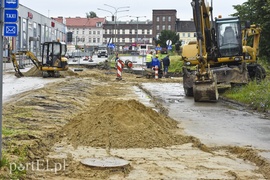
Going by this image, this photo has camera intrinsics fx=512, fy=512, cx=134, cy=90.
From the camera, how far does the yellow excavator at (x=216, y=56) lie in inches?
832

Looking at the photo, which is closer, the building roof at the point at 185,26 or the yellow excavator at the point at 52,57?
the yellow excavator at the point at 52,57

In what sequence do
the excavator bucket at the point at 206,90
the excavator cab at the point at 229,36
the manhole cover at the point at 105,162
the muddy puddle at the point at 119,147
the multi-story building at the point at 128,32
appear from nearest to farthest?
the muddy puddle at the point at 119,147
the manhole cover at the point at 105,162
the excavator bucket at the point at 206,90
the excavator cab at the point at 229,36
the multi-story building at the point at 128,32

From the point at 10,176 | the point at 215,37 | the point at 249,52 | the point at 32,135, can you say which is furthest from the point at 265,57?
the point at 10,176

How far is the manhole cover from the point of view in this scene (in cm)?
819

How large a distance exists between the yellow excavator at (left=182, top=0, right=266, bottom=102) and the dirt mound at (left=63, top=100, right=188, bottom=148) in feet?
29.5

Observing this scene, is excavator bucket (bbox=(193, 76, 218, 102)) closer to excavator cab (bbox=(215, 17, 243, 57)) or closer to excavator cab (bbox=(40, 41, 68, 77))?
excavator cab (bbox=(215, 17, 243, 57))

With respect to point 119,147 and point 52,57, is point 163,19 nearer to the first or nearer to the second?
point 52,57

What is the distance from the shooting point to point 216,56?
24328 mm

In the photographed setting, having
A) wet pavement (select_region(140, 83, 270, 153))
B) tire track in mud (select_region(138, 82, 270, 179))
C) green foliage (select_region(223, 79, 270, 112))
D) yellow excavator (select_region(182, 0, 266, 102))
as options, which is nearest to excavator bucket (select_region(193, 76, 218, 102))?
yellow excavator (select_region(182, 0, 266, 102))

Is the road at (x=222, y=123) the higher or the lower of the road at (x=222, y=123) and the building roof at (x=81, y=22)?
the lower

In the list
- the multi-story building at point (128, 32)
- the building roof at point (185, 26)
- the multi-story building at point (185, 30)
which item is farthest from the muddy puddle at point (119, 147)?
the multi-story building at point (128, 32)

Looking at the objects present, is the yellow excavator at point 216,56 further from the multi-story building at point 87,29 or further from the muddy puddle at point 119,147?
the multi-story building at point 87,29

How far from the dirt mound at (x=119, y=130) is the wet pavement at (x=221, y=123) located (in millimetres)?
1043

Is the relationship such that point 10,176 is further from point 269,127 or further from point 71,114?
point 269,127
